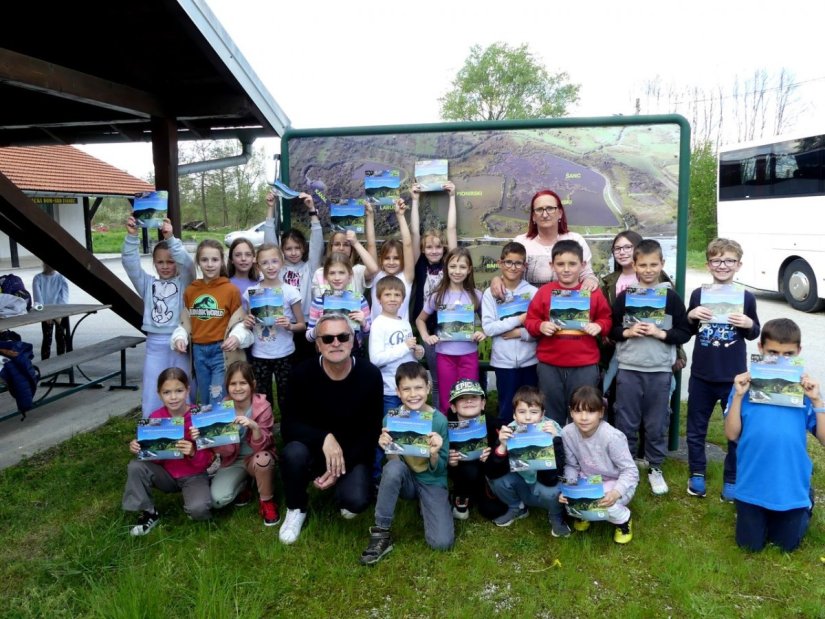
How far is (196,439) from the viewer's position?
3.40 m

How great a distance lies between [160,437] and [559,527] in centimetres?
235

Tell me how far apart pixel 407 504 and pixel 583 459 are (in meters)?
1.15

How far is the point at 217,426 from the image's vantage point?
3367 millimetres

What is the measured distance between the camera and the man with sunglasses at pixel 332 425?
11.2 feet

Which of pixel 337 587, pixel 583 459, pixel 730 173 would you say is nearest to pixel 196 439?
pixel 337 587

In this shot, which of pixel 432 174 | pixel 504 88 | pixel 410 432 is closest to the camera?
pixel 410 432

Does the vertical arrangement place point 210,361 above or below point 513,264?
below

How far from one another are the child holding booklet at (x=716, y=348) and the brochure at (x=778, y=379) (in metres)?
0.62

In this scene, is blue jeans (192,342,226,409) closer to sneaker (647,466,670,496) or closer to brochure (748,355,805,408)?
sneaker (647,466,670,496)

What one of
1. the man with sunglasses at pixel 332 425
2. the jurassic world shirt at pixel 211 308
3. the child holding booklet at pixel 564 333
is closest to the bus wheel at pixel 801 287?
the child holding booklet at pixel 564 333

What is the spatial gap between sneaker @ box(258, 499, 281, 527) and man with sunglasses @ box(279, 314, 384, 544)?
0.13 m

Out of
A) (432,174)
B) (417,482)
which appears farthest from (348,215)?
(417,482)

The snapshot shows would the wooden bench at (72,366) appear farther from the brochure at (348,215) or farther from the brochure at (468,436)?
the brochure at (468,436)

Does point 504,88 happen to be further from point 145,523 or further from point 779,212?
point 145,523
